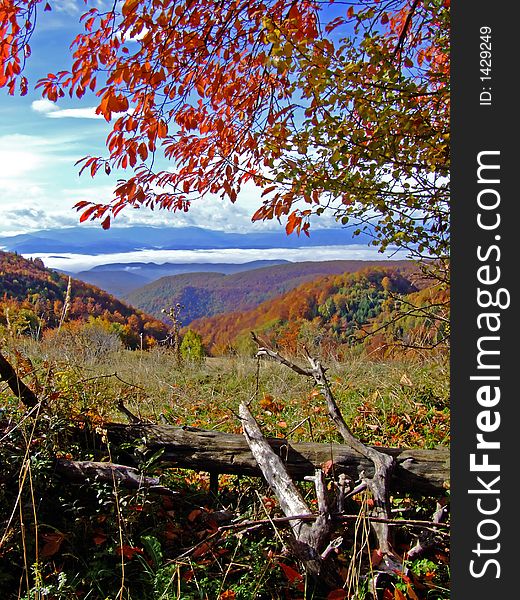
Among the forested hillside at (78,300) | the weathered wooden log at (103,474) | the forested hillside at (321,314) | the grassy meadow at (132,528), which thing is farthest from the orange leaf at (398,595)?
the forested hillside at (78,300)

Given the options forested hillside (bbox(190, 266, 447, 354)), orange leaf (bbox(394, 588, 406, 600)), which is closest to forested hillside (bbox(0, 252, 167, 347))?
forested hillside (bbox(190, 266, 447, 354))

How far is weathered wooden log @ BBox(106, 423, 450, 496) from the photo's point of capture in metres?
3.02

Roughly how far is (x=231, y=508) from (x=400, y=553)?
97cm

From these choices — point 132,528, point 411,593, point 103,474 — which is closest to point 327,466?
point 411,593

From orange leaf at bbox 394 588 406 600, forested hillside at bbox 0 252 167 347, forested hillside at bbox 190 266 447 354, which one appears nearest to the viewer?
orange leaf at bbox 394 588 406 600

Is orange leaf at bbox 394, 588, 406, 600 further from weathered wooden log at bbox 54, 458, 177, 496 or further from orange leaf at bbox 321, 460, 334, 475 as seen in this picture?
weathered wooden log at bbox 54, 458, 177, 496

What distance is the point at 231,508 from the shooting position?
3.07m

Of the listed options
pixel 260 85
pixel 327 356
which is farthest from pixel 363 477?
pixel 327 356

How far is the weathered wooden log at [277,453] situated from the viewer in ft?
9.89

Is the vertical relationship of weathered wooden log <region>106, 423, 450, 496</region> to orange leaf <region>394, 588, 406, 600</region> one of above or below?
above

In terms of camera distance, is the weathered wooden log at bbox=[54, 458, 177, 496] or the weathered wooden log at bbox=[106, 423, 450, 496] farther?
the weathered wooden log at bbox=[106, 423, 450, 496]

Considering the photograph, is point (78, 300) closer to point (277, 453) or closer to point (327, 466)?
point (277, 453)

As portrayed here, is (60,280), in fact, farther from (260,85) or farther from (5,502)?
(5,502)

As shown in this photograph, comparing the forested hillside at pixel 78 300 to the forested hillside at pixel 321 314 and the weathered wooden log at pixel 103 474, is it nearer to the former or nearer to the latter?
the forested hillside at pixel 321 314
